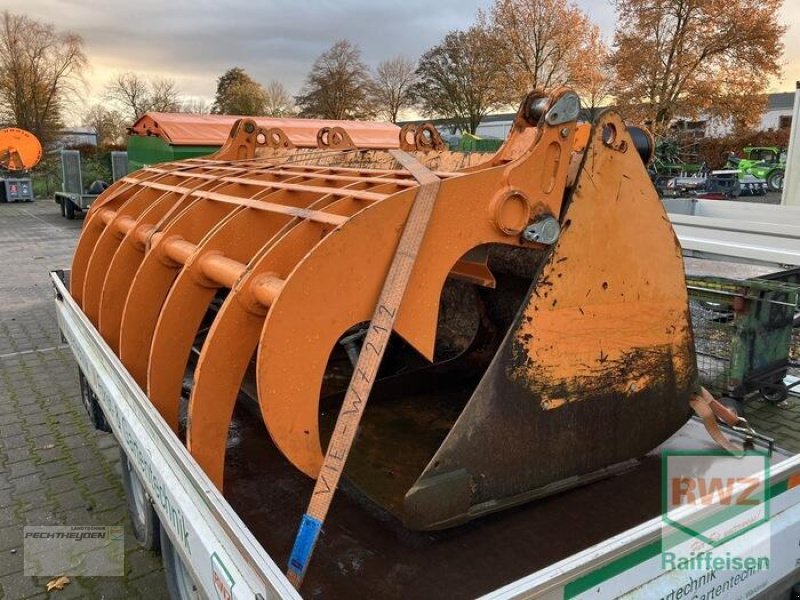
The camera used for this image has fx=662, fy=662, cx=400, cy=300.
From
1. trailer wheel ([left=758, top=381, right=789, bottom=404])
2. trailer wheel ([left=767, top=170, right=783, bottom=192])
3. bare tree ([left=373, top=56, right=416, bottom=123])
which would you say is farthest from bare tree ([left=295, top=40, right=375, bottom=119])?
trailer wheel ([left=758, top=381, right=789, bottom=404])

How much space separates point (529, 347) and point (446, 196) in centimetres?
52

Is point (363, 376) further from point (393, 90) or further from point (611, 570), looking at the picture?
point (393, 90)

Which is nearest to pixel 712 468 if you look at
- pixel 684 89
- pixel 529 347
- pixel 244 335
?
pixel 529 347

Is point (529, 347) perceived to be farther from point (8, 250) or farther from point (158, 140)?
point (8, 250)

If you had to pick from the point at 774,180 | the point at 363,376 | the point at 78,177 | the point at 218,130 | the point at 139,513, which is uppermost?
the point at 218,130

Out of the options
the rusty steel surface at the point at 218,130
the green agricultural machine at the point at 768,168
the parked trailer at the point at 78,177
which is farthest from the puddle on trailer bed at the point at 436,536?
the green agricultural machine at the point at 768,168

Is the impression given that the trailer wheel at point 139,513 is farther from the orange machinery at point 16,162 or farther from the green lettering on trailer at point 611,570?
the orange machinery at point 16,162

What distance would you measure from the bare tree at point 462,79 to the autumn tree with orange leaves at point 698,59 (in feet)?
19.5

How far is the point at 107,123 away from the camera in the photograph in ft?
118

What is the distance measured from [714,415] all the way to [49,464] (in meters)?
3.86

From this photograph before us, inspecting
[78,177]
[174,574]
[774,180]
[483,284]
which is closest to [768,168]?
[774,180]

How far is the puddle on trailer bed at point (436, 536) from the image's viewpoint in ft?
6.53

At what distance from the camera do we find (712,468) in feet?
8.21

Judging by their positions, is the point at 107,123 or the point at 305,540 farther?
the point at 107,123
